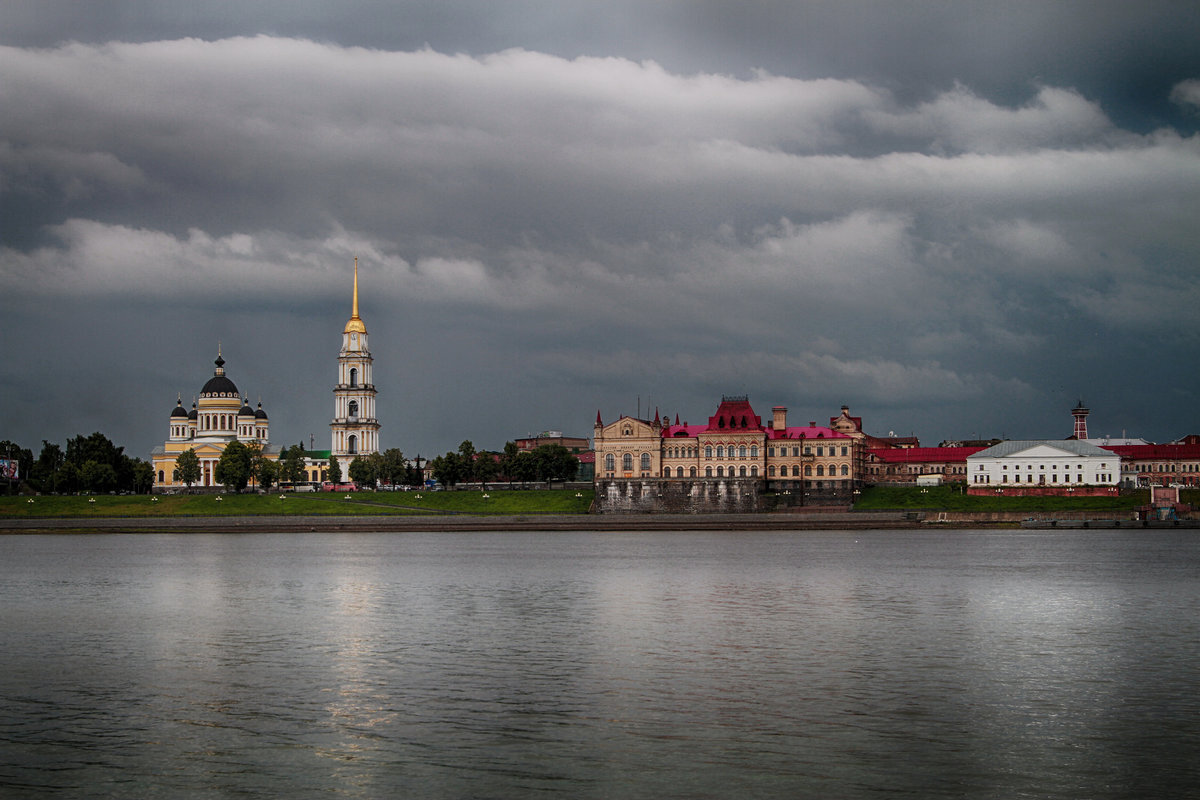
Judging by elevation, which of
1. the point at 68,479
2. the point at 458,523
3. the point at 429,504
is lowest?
the point at 458,523

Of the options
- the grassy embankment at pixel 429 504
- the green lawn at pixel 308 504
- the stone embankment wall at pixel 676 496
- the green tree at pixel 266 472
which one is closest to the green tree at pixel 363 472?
the green tree at pixel 266 472

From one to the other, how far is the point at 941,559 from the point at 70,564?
4426 cm

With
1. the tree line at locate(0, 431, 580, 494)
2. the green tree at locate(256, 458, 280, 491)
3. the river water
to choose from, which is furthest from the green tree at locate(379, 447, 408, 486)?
the river water

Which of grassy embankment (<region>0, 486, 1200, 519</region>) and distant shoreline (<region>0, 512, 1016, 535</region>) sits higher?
grassy embankment (<region>0, 486, 1200, 519</region>)

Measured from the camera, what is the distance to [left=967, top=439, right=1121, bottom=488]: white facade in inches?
5027

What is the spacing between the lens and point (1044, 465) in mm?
129625

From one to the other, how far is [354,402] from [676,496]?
77.6 meters

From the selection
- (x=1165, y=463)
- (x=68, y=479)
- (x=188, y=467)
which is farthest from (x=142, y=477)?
(x=1165, y=463)

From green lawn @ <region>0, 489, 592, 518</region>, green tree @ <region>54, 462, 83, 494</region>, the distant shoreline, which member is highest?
green tree @ <region>54, 462, 83, 494</region>

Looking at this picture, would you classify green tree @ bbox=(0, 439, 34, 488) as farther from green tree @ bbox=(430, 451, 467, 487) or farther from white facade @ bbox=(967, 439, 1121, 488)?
white facade @ bbox=(967, 439, 1121, 488)

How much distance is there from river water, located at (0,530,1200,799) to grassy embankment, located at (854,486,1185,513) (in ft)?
204

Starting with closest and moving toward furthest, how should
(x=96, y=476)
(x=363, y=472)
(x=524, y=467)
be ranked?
(x=524, y=467), (x=96, y=476), (x=363, y=472)

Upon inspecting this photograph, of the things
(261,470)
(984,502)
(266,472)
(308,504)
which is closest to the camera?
(984,502)

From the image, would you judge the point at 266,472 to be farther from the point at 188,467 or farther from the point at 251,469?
the point at 188,467
